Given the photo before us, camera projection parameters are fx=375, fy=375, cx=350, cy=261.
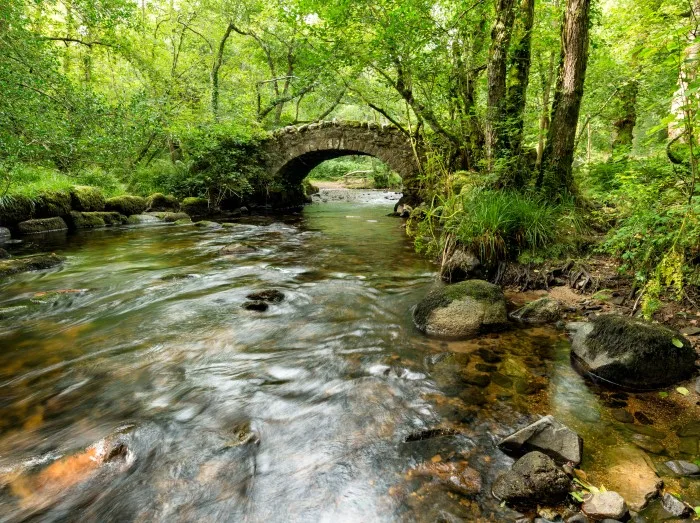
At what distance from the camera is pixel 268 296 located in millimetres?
4789

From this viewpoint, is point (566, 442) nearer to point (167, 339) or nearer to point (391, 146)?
point (167, 339)

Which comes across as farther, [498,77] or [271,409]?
[498,77]

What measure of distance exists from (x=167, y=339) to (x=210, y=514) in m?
2.26

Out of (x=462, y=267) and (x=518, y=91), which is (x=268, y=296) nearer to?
(x=462, y=267)

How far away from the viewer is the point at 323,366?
10.4ft

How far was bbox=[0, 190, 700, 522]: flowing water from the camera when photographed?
1.86 m

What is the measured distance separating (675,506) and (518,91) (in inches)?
205

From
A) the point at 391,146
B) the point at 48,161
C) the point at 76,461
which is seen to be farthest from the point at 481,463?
the point at 391,146

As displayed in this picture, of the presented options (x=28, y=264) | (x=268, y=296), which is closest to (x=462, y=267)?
(x=268, y=296)

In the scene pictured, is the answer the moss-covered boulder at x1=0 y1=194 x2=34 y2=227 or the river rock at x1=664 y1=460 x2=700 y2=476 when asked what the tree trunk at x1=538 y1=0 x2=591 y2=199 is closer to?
the river rock at x1=664 y1=460 x2=700 y2=476

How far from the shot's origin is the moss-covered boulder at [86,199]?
10602 mm

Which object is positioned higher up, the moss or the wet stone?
the moss

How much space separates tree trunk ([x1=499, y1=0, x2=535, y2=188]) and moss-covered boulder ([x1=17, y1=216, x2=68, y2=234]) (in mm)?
10830

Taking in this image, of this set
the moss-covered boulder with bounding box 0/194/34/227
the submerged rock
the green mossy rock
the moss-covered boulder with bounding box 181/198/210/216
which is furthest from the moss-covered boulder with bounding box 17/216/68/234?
the submerged rock
